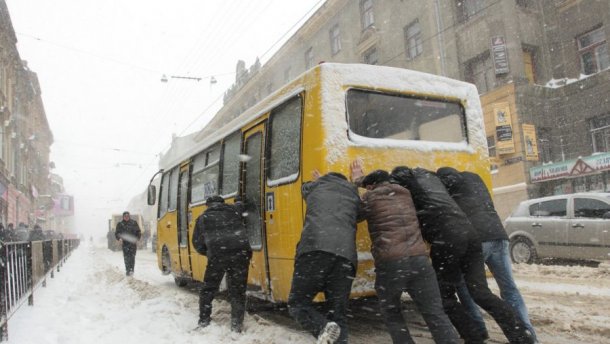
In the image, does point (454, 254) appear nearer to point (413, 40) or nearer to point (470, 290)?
point (470, 290)

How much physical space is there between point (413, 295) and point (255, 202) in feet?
9.76

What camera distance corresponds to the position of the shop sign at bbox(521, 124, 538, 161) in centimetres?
1909

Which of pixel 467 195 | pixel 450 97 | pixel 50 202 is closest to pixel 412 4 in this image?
pixel 450 97

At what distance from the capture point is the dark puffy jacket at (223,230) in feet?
19.2

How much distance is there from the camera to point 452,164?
5.80 meters

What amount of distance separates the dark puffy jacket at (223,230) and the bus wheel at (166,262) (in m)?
5.11

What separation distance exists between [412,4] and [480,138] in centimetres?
1914

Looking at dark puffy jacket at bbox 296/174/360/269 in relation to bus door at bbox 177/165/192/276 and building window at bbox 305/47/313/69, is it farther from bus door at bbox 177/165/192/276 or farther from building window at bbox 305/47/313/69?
building window at bbox 305/47/313/69

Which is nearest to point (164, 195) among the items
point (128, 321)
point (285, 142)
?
point (128, 321)

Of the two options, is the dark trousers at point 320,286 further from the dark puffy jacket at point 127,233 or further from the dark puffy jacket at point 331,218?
the dark puffy jacket at point 127,233

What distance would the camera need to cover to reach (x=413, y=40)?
23703 mm

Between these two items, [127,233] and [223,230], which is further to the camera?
[127,233]

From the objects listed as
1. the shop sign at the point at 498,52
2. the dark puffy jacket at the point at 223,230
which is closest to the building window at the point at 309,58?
the shop sign at the point at 498,52

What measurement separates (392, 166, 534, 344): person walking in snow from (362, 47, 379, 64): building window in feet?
73.3
